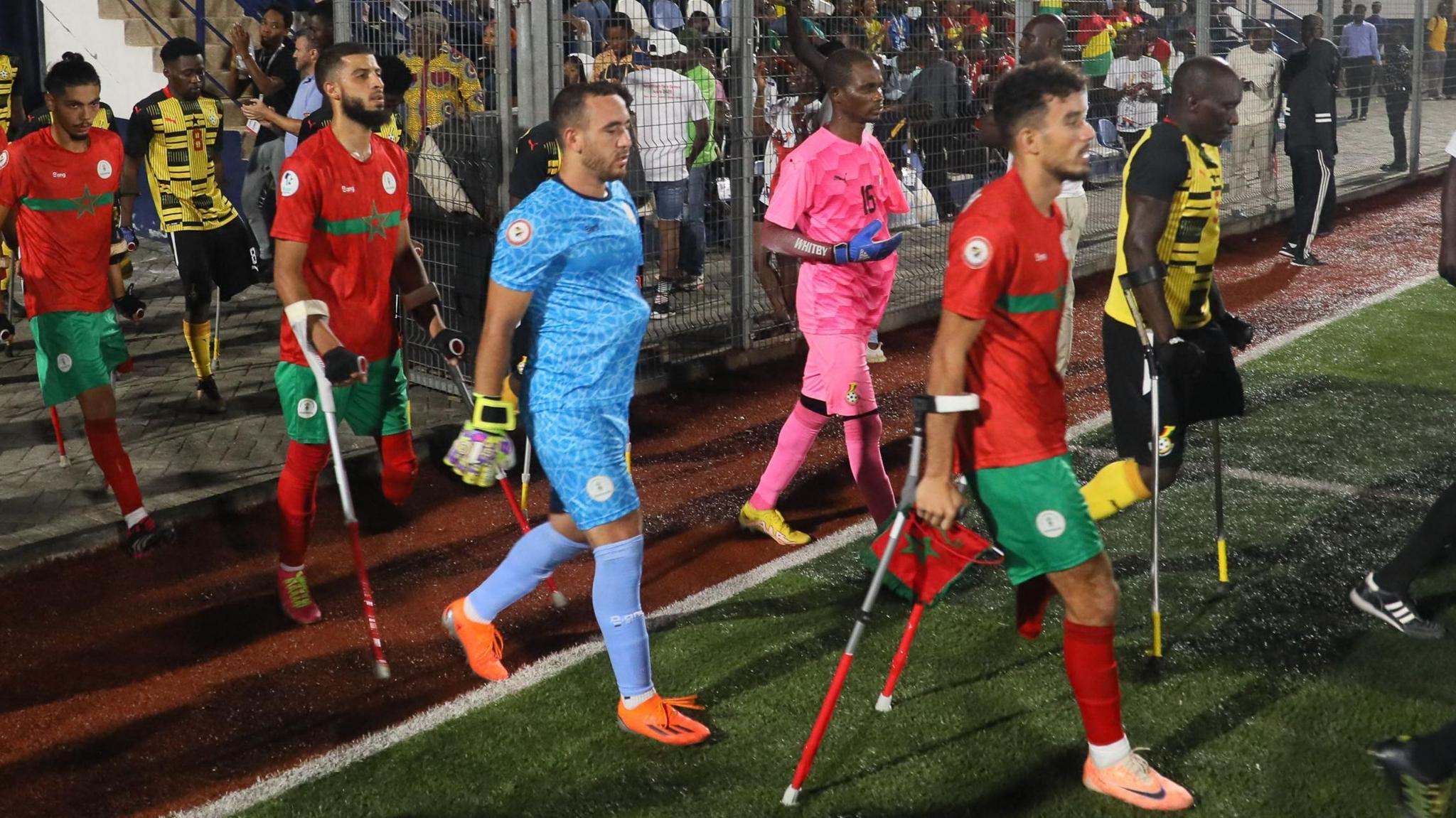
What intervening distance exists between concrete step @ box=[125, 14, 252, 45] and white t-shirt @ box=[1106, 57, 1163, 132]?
9324 millimetres

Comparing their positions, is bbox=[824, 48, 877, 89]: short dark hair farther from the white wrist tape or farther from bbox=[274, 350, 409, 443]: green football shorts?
the white wrist tape

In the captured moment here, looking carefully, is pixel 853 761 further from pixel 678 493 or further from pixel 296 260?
pixel 678 493

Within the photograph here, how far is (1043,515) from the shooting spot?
174 inches

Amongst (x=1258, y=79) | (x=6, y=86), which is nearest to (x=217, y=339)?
(x=6, y=86)

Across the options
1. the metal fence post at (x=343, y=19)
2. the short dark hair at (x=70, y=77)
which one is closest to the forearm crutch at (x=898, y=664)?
the short dark hair at (x=70, y=77)

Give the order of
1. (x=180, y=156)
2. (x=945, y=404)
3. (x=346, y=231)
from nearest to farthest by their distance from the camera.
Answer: (x=945, y=404) → (x=346, y=231) → (x=180, y=156)

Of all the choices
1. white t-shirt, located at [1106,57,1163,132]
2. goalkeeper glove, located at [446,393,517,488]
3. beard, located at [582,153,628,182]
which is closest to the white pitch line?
goalkeeper glove, located at [446,393,517,488]

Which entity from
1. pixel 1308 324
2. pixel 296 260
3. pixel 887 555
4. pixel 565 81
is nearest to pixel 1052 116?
pixel 887 555

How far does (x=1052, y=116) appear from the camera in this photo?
14.3ft

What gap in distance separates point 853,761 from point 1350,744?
171cm

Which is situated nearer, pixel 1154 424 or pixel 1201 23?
pixel 1154 424

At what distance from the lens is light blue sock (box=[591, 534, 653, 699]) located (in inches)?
199

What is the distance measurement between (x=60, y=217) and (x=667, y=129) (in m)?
4.36

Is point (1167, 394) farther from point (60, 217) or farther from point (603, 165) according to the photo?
point (60, 217)
